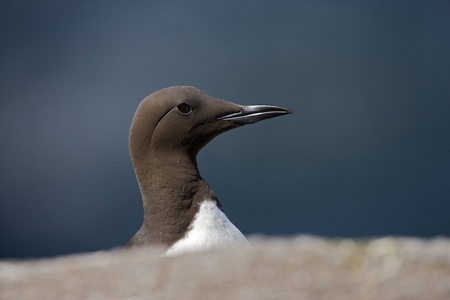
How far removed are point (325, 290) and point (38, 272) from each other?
68.1 inches

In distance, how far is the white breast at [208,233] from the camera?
15.8 ft

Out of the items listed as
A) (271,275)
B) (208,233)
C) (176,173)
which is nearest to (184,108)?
(176,173)

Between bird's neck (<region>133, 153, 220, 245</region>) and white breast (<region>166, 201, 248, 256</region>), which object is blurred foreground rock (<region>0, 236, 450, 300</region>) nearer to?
white breast (<region>166, 201, 248, 256</region>)

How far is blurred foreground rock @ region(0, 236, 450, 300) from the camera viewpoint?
8.75 feet

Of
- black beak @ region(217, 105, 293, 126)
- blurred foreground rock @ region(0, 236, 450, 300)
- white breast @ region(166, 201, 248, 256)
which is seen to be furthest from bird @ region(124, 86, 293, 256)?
blurred foreground rock @ region(0, 236, 450, 300)

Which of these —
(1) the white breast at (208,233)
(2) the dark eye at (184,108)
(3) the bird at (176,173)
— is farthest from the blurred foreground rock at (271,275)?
(2) the dark eye at (184,108)

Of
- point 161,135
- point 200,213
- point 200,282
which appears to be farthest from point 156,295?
point 161,135

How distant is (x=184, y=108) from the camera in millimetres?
5371

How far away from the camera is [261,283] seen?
111 inches

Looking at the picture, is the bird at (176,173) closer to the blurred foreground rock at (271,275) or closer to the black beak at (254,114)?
the black beak at (254,114)

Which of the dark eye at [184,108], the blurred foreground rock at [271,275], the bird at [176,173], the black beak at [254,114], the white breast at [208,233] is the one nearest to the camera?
the blurred foreground rock at [271,275]

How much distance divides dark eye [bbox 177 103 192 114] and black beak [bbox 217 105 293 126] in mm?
363

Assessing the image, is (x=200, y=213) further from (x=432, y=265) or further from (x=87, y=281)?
(x=432, y=265)

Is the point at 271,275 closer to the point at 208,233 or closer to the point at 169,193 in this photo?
the point at 208,233
